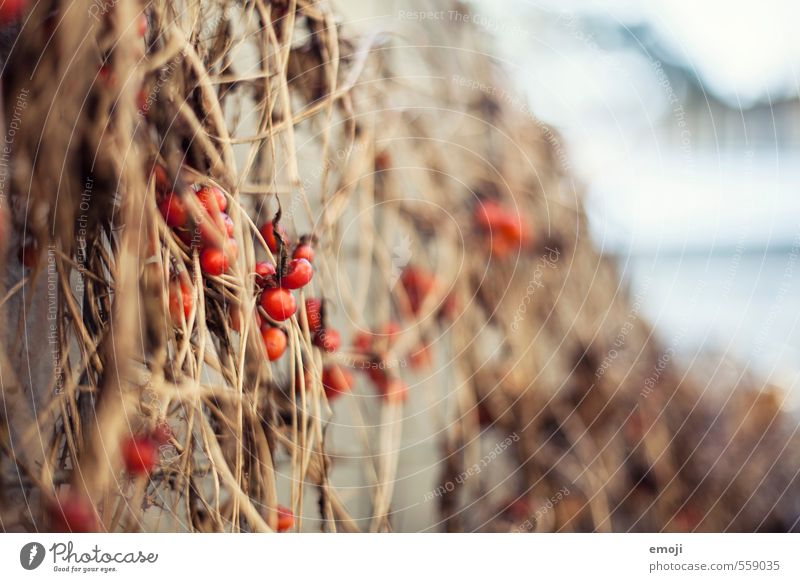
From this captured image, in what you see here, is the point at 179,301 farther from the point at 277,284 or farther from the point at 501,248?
the point at 501,248

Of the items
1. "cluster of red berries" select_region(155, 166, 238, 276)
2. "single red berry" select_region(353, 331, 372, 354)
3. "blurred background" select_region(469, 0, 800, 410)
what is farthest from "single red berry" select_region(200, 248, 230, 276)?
"blurred background" select_region(469, 0, 800, 410)

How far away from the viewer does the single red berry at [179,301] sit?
0.41 m

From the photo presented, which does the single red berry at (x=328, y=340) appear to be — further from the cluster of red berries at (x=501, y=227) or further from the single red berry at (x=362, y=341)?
the cluster of red berries at (x=501, y=227)

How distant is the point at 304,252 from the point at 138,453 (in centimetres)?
17

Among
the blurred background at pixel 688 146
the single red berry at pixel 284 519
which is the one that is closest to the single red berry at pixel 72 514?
the single red berry at pixel 284 519

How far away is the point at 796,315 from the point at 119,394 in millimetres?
479

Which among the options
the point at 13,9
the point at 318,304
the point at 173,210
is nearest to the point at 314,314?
the point at 318,304

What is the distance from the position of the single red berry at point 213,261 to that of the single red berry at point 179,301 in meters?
0.02

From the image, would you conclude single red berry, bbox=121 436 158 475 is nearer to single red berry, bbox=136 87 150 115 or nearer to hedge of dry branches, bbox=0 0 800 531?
hedge of dry branches, bbox=0 0 800 531

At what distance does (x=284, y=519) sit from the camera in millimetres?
453

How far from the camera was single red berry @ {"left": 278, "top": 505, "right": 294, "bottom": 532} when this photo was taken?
0.45 m

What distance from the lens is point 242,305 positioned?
0.42 m

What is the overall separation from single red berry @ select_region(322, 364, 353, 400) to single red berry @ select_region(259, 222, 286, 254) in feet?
0.30

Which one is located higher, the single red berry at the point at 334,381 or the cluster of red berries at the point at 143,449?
the single red berry at the point at 334,381
